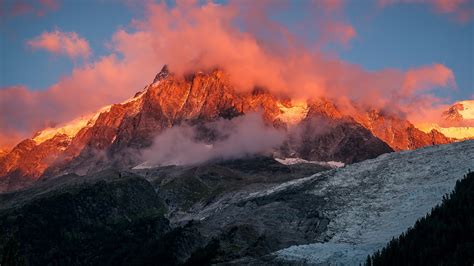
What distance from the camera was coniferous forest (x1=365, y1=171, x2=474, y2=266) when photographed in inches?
5955

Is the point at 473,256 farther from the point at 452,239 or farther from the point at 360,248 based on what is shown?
the point at 360,248

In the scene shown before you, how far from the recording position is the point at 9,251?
575 ft

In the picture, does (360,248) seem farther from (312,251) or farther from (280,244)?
(280,244)

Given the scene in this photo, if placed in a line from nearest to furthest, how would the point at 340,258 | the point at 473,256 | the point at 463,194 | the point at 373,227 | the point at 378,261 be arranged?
the point at 473,256
the point at 378,261
the point at 340,258
the point at 463,194
the point at 373,227

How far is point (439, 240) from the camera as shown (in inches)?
6319

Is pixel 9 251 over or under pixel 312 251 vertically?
over

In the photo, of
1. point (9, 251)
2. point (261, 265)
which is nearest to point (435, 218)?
point (261, 265)

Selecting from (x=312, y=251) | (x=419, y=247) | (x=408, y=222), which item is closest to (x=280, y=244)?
(x=312, y=251)

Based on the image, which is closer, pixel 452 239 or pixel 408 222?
pixel 452 239

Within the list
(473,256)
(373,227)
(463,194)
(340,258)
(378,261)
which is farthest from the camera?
(373,227)

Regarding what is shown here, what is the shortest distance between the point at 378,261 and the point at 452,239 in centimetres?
1775

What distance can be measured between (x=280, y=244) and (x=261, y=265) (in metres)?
27.8

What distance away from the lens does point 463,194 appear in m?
182

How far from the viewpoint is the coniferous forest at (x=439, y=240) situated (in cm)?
15125
